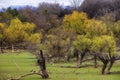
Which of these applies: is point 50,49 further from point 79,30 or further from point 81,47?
point 79,30

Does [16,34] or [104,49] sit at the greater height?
[16,34]

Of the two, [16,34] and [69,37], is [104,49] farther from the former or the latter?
[16,34]

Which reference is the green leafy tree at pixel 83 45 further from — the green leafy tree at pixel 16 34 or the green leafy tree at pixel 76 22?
the green leafy tree at pixel 16 34

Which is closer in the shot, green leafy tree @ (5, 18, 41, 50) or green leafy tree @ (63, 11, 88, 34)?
green leafy tree @ (63, 11, 88, 34)

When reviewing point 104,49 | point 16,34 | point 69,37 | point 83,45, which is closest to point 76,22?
point 16,34

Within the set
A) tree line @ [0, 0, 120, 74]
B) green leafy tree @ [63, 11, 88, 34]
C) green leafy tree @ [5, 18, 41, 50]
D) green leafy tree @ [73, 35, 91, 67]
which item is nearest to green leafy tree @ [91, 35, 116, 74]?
tree line @ [0, 0, 120, 74]

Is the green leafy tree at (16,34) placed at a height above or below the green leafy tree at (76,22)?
below

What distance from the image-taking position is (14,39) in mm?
70000

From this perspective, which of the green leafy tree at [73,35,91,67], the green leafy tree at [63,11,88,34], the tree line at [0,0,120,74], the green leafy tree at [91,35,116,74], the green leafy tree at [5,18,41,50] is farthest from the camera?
the green leafy tree at [5,18,41,50]

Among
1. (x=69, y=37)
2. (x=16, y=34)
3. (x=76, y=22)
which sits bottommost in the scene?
(x=16, y=34)

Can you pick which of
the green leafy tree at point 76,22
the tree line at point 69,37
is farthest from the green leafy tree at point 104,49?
the green leafy tree at point 76,22

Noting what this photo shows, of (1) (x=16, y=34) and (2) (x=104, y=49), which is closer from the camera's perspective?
(2) (x=104, y=49)

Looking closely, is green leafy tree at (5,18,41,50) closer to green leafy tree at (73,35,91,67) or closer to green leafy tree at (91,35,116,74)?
green leafy tree at (73,35,91,67)

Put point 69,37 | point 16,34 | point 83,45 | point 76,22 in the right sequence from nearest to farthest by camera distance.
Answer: point 83,45 → point 69,37 → point 76,22 → point 16,34
